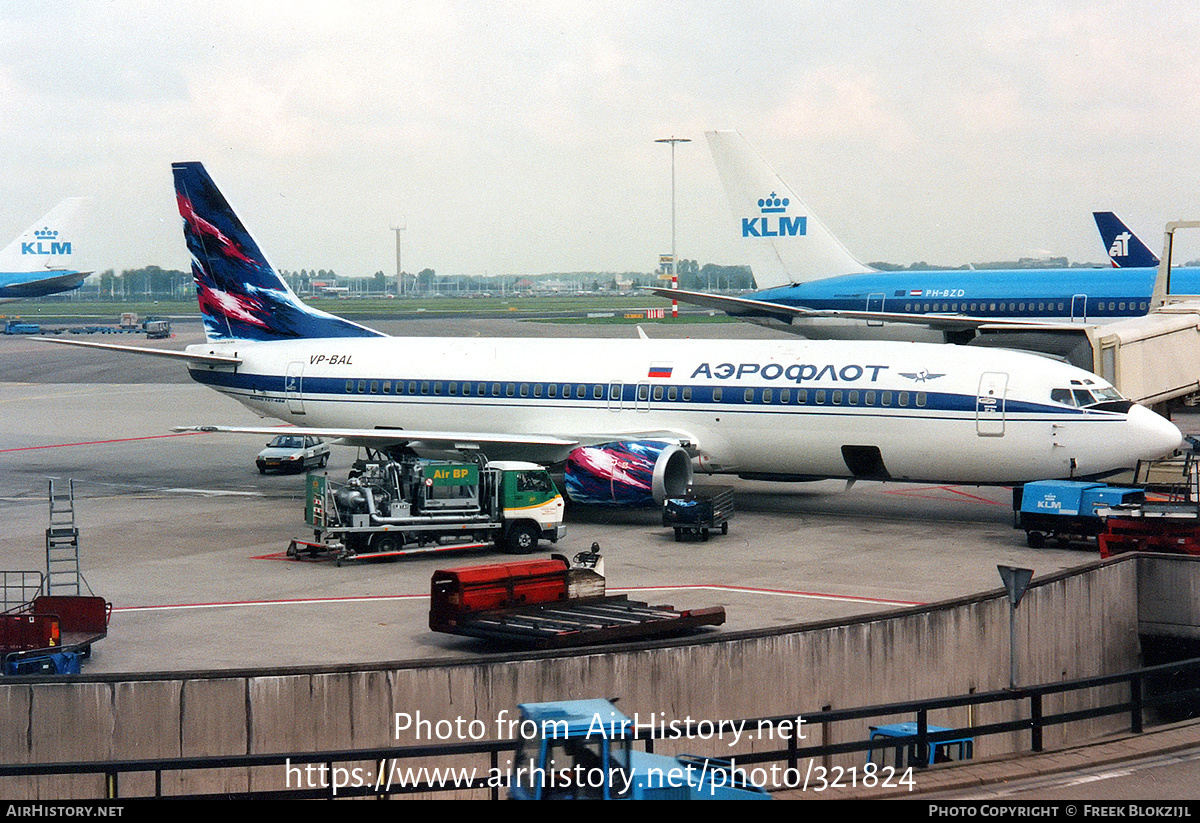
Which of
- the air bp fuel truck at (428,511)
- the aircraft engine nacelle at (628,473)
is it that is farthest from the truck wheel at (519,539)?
the aircraft engine nacelle at (628,473)

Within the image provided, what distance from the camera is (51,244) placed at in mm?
133250

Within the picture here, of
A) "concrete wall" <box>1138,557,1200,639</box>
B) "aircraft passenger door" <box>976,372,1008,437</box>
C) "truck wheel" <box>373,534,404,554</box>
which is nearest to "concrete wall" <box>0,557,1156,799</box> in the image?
"concrete wall" <box>1138,557,1200,639</box>

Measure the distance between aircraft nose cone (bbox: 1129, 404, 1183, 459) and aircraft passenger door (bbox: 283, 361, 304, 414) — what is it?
86.3 ft

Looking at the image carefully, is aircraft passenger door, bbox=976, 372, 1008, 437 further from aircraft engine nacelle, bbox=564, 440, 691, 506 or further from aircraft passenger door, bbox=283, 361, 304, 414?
aircraft passenger door, bbox=283, 361, 304, 414

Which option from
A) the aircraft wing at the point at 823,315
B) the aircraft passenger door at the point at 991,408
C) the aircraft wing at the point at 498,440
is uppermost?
the aircraft wing at the point at 823,315

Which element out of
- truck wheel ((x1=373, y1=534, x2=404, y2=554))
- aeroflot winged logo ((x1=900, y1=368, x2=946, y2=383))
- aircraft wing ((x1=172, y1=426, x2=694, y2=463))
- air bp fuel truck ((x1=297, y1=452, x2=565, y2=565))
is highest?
aeroflot winged logo ((x1=900, y1=368, x2=946, y2=383))

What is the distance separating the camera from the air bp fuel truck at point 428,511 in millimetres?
33625

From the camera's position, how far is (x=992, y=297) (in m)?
56.9

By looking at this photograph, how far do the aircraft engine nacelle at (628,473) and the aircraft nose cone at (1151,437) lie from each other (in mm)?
11956

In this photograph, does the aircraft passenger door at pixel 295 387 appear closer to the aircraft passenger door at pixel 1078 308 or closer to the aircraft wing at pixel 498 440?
the aircraft wing at pixel 498 440

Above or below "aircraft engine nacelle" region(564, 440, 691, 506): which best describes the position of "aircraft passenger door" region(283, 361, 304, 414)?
above

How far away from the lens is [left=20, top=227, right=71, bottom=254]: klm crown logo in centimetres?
13300
